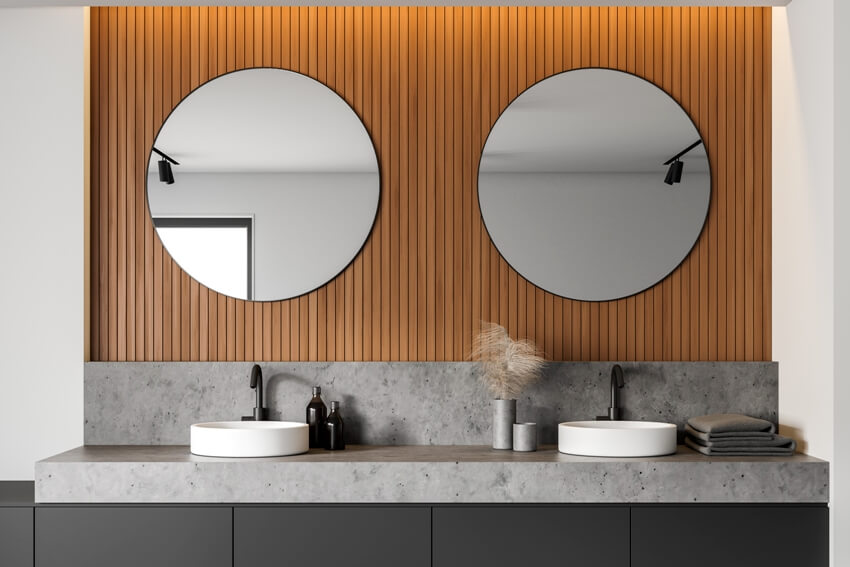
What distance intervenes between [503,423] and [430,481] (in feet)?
1.41

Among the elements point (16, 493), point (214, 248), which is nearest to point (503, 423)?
point (214, 248)

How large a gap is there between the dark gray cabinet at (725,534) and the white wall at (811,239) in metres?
0.10

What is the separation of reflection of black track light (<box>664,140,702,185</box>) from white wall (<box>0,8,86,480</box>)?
224 centimetres

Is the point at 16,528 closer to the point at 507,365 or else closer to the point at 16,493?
the point at 16,493

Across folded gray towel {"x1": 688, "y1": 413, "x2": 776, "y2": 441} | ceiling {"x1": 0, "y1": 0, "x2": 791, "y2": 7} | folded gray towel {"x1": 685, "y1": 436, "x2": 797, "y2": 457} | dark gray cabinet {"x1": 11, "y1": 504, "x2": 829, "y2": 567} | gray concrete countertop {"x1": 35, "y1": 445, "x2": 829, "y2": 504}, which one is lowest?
dark gray cabinet {"x1": 11, "y1": 504, "x2": 829, "y2": 567}

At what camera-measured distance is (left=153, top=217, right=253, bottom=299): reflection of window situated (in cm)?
339

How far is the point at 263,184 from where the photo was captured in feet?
11.1

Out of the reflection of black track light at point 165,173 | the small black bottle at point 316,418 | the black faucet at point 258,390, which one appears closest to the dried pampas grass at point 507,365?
the small black bottle at point 316,418

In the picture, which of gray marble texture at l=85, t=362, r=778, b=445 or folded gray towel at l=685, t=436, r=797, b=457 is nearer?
folded gray towel at l=685, t=436, r=797, b=457

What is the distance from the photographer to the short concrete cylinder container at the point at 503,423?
10.3 ft

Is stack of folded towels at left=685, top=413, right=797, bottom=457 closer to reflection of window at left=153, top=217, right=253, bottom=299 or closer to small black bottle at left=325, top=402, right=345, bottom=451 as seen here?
small black bottle at left=325, top=402, right=345, bottom=451

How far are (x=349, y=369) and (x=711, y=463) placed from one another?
1.33 meters

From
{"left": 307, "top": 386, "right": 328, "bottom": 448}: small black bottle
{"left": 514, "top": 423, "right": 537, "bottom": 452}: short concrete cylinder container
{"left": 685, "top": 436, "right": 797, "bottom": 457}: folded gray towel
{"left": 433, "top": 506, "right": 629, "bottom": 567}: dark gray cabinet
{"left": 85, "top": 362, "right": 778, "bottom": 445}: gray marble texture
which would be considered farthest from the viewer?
{"left": 85, "top": 362, "right": 778, "bottom": 445}: gray marble texture

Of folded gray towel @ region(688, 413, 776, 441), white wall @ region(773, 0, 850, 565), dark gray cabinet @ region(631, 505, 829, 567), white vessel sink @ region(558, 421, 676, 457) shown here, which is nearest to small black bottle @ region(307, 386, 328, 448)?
white vessel sink @ region(558, 421, 676, 457)
